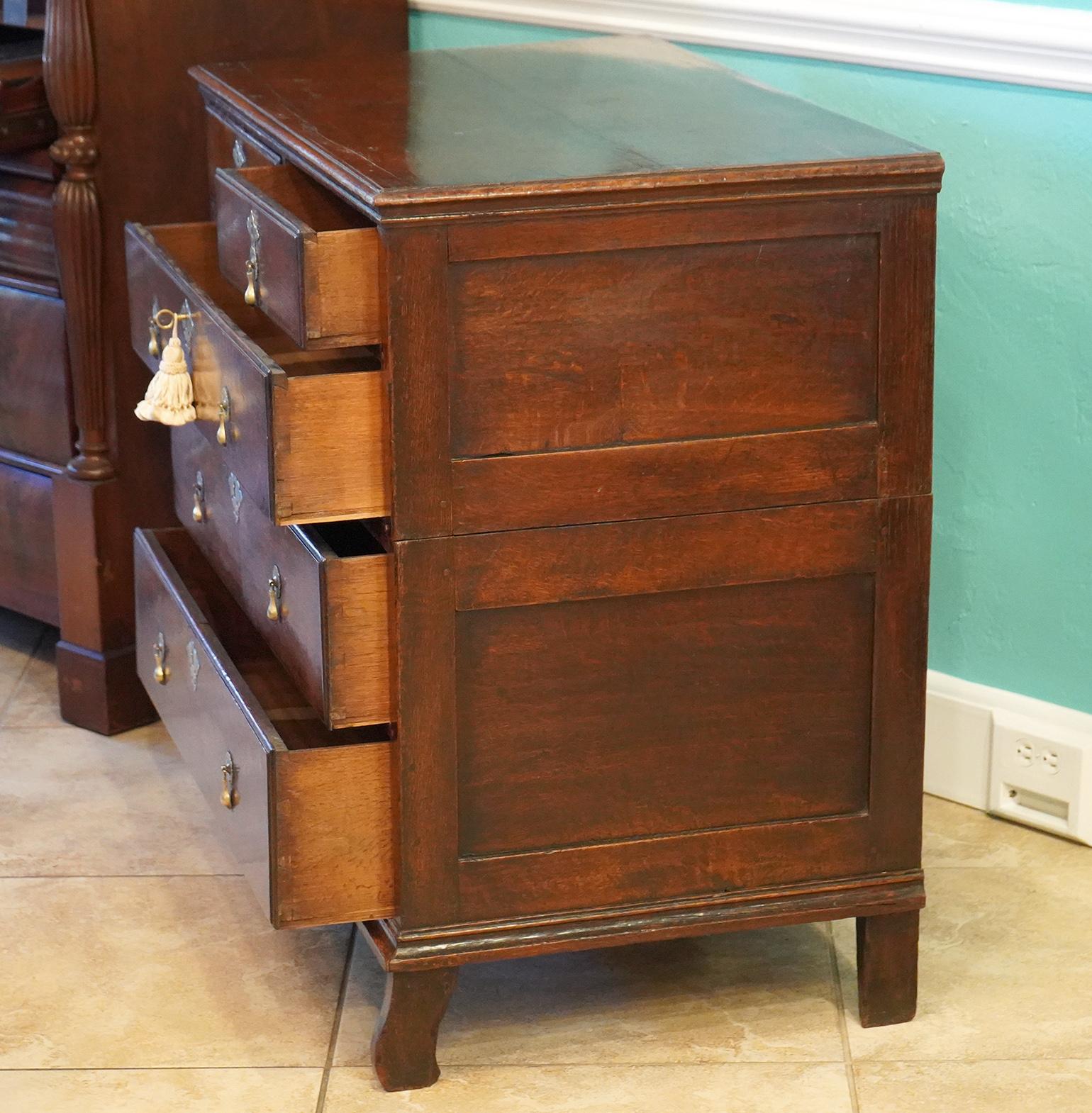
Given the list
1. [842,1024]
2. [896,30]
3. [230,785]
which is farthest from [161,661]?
[896,30]

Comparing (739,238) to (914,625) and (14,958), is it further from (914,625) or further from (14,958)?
(14,958)

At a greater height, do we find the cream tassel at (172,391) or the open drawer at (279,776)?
the cream tassel at (172,391)

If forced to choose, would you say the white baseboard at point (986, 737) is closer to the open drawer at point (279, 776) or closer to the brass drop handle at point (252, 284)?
the open drawer at point (279, 776)

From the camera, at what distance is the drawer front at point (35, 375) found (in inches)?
84.9

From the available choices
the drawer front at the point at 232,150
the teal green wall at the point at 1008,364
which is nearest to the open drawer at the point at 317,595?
the drawer front at the point at 232,150

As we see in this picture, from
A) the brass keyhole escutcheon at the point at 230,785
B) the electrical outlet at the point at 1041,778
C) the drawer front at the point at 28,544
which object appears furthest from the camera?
the drawer front at the point at 28,544

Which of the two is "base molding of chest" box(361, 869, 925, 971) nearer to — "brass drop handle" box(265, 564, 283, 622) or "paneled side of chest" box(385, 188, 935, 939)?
"paneled side of chest" box(385, 188, 935, 939)

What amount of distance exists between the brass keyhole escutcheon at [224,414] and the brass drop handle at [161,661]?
356 millimetres

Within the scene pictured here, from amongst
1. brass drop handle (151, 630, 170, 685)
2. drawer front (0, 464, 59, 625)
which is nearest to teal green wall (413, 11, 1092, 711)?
brass drop handle (151, 630, 170, 685)

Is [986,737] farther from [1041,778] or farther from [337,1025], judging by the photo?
[337,1025]

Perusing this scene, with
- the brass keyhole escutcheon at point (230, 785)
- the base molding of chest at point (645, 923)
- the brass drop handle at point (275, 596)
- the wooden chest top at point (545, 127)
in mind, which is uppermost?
the wooden chest top at point (545, 127)

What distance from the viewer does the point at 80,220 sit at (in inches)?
80.9

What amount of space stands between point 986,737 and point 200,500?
88cm

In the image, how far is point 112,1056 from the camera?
5.32 ft
